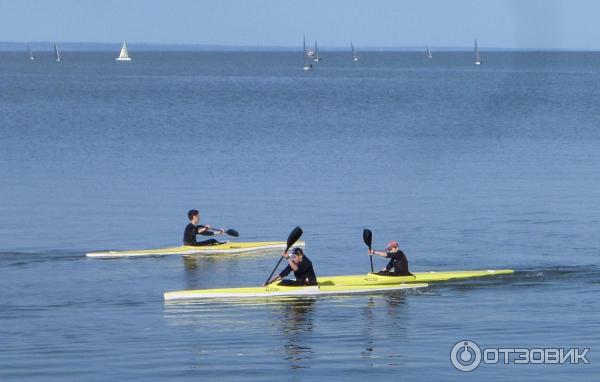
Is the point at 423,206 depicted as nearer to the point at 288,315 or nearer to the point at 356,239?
the point at 356,239

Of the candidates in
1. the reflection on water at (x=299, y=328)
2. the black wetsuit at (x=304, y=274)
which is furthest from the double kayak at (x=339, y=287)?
the reflection on water at (x=299, y=328)

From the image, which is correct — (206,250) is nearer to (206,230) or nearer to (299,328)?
(206,230)

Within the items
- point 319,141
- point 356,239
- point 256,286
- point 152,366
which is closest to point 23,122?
point 319,141

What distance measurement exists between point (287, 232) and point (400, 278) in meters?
10.1

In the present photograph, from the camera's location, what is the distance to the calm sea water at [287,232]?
26422 millimetres

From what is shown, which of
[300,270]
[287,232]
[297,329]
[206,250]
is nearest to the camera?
[297,329]

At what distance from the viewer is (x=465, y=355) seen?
85.9 ft

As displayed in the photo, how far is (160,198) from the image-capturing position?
50812 mm

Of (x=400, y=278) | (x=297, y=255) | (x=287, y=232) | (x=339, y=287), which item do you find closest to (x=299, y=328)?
(x=297, y=255)

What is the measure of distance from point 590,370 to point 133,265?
16.0 metres

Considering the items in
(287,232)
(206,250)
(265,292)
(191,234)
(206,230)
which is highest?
(206,230)

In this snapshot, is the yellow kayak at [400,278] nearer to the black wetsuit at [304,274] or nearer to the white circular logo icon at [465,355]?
the black wetsuit at [304,274]

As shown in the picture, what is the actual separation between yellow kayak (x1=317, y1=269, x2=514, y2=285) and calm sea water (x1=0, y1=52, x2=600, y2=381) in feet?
1.72

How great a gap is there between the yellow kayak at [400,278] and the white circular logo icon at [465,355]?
5.90 meters
